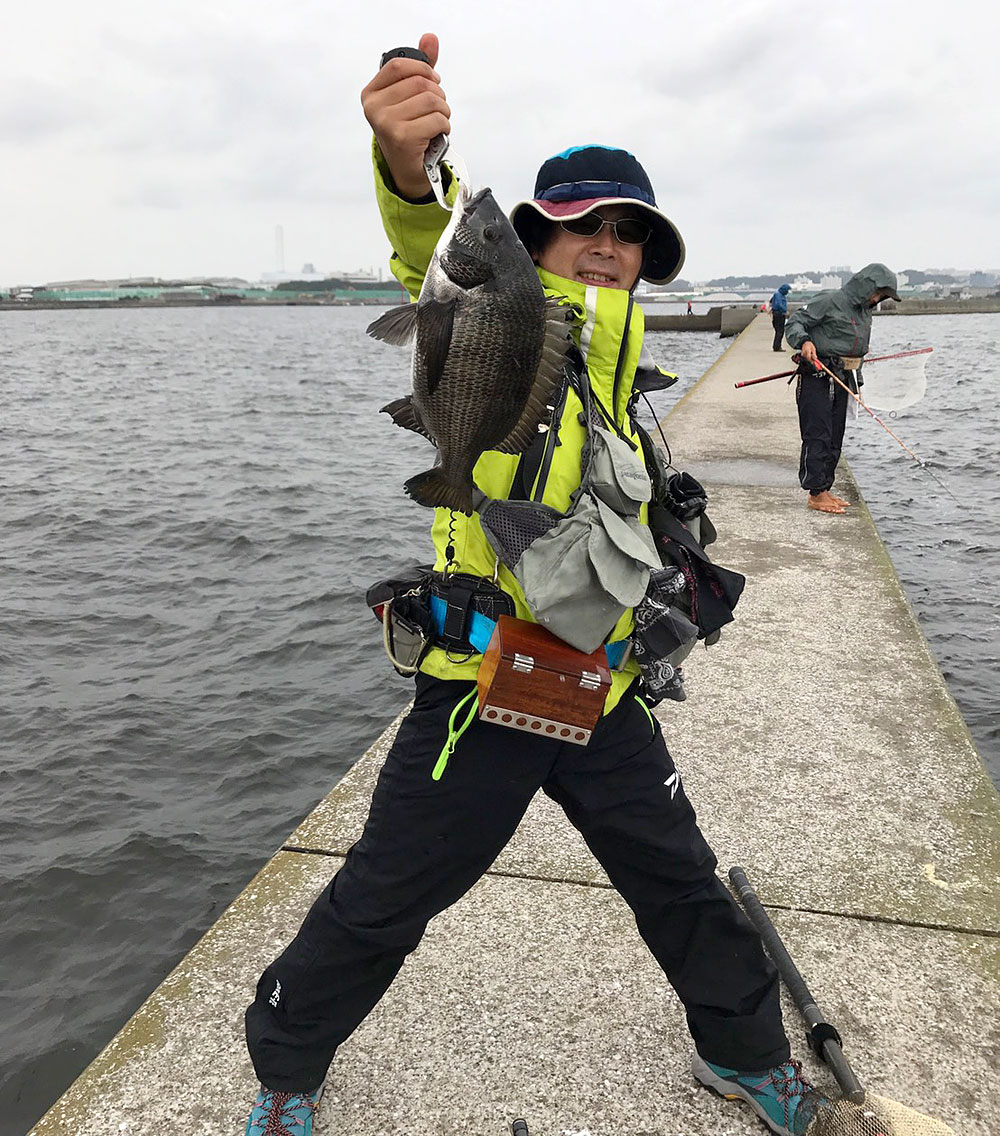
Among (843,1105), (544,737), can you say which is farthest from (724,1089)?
(544,737)

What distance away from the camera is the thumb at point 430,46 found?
1753 millimetres

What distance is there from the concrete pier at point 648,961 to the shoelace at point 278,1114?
156mm

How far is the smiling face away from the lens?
6.87 ft

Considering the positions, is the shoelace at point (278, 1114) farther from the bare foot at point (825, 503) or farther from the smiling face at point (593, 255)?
the bare foot at point (825, 503)

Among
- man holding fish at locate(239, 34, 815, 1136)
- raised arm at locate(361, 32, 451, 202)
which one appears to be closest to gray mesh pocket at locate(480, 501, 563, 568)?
man holding fish at locate(239, 34, 815, 1136)

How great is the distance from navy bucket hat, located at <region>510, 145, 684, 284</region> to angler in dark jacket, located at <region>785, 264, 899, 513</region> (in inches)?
241

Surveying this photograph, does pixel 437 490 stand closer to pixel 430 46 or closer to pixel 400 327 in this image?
pixel 400 327

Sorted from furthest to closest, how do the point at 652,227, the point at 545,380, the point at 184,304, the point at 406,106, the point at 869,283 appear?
1. the point at 184,304
2. the point at 869,283
3. the point at 652,227
4. the point at 545,380
5. the point at 406,106

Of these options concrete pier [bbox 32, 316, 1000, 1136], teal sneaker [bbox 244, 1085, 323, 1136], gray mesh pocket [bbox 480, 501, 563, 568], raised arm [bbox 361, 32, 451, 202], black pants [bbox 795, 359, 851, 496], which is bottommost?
concrete pier [bbox 32, 316, 1000, 1136]

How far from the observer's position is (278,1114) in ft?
6.92

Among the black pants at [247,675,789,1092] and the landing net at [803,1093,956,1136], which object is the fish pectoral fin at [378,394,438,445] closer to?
the black pants at [247,675,789,1092]

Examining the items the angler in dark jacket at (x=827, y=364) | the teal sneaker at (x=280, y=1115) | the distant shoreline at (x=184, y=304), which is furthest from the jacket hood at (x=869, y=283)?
the distant shoreline at (x=184, y=304)

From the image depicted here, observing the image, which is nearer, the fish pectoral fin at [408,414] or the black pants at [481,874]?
the fish pectoral fin at [408,414]

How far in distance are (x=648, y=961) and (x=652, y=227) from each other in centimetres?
215
